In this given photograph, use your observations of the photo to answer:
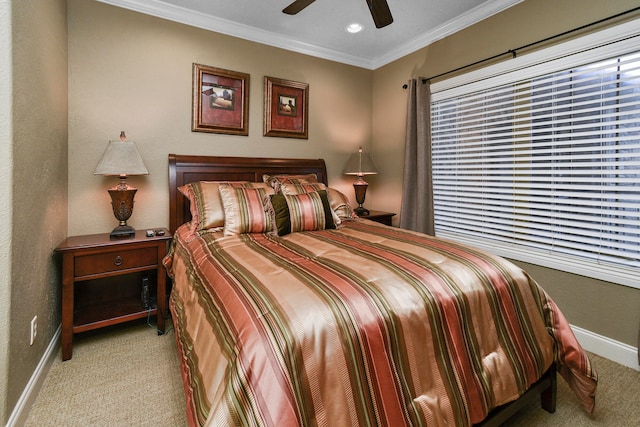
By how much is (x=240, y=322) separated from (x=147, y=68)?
2638mm

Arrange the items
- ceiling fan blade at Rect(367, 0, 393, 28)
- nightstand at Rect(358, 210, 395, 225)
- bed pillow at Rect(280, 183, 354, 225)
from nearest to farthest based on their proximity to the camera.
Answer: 1. ceiling fan blade at Rect(367, 0, 393, 28)
2. bed pillow at Rect(280, 183, 354, 225)
3. nightstand at Rect(358, 210, 395, 225)

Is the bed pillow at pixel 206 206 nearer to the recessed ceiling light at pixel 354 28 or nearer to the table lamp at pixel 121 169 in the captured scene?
the table lamp at pixel 121 169

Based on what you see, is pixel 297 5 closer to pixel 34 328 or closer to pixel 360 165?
pixel 360 165

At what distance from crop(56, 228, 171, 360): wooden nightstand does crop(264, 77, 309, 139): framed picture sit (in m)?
1.65

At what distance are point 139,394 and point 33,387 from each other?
53 centimetres

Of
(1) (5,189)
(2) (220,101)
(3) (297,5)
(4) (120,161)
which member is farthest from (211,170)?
(1) (5,189)

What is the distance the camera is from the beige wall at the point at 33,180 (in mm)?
1398

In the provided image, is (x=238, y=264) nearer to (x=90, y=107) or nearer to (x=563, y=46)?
(x=90, y=107)

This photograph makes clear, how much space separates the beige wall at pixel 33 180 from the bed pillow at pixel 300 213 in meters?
1.39

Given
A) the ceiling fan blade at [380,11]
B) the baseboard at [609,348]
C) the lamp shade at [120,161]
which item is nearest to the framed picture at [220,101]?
the lamp shade at [120,161]

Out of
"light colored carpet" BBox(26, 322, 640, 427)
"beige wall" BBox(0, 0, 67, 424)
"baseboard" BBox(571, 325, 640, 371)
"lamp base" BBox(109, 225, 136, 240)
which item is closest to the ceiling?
"beige wall" BBox(0, 0, 67, 424)

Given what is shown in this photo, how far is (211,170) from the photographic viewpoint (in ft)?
9.84

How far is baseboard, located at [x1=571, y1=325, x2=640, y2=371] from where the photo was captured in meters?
2.05

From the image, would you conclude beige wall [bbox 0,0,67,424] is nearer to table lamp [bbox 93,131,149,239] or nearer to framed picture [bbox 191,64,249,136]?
table lamp [bbox 93,131,149,239]
